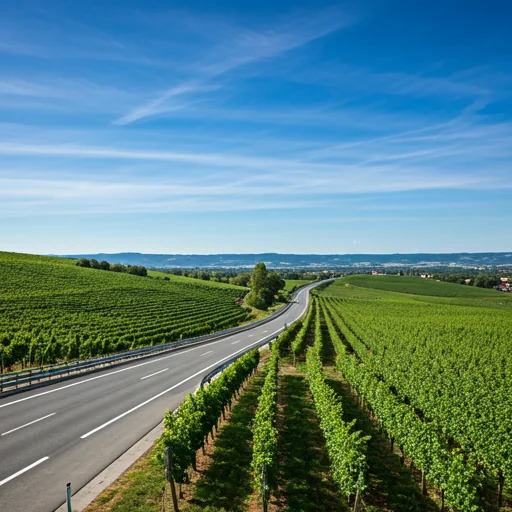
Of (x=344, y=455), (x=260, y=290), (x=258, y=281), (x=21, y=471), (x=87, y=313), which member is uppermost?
(x=258, y=281)

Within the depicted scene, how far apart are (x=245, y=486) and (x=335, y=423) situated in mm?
4469

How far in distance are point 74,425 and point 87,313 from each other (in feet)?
166

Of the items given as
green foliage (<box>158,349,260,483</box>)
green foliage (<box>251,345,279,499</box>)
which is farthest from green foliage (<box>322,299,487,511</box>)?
green foliage (<box>158,349,260,483</box>)

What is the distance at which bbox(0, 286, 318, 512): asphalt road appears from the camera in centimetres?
1337

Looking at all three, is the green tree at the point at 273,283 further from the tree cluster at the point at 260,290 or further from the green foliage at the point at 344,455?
the green foliage at the point at 344,455

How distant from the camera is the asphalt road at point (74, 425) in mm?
13367

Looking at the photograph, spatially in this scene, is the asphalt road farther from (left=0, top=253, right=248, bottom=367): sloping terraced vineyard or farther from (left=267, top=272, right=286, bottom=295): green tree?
(left=267, top=272, right=286, bottom=295): green tree

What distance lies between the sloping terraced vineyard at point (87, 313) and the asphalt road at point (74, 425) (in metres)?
10.2

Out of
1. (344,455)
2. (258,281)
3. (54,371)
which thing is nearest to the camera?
(344,455)

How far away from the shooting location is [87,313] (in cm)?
6562

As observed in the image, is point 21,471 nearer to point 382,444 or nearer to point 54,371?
point 54,371

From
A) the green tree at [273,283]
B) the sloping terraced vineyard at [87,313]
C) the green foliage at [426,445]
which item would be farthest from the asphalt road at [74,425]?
the green tree at [273,283]

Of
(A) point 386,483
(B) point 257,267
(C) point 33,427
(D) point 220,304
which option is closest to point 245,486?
(A) point 386,483

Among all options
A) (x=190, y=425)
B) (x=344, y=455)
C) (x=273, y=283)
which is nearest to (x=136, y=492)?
(x=190, y=425)
